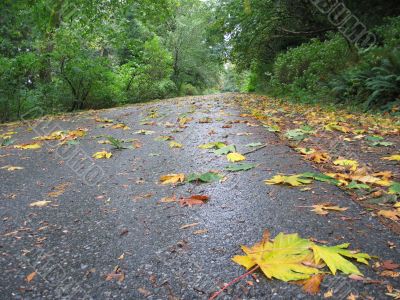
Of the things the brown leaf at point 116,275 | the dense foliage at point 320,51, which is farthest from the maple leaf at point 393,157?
the dense foliage at point 320,51

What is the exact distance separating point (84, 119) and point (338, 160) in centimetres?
575

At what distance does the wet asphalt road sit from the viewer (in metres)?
1.69

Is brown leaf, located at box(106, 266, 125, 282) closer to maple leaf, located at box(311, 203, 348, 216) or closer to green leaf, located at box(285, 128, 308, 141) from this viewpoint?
maple leaf, located at box(311, 203, 348, 216)

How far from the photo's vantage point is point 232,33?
13.2 meters

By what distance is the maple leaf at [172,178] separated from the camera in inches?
123

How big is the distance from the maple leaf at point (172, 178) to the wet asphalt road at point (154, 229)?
0.23 ft

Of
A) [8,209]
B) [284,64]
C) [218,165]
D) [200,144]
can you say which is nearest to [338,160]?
[218,165]

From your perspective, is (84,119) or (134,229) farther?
(84,119)

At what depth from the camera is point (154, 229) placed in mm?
2271

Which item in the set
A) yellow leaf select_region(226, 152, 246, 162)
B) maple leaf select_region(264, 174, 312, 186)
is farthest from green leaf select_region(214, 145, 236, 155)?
maple leaf select_region(264, 174, 312, 186)

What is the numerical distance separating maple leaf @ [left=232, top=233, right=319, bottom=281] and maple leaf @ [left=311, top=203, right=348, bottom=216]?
16.5 inches

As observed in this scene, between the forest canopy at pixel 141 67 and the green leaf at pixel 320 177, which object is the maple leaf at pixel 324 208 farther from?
the forest canopy at pixel 141 67

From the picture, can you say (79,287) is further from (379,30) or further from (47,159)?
(379,30)

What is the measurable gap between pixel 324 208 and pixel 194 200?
2.91ft
